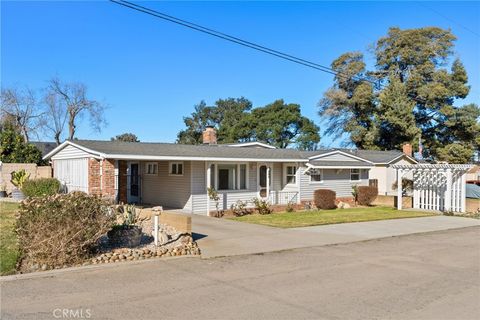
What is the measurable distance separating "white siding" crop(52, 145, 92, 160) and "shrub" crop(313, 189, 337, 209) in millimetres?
12306

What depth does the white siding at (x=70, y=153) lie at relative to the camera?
58.9 feet

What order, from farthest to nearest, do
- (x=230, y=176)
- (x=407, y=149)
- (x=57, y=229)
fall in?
(x=407, y=149) → (x=230, y=176) → (x=57, y=229)

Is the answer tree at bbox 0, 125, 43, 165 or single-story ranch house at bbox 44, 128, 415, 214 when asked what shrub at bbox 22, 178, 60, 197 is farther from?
tree at bbox 0, 125, 43, 165

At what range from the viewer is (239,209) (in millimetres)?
20094

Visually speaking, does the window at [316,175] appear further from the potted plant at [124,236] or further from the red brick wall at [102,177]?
the potted plant at [124,236]

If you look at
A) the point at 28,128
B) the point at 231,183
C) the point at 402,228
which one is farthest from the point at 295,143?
the point at 402,228

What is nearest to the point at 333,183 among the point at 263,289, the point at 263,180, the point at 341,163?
the point at 341,163

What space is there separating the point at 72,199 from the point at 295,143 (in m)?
55.9

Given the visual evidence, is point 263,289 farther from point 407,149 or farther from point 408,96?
point 408,96

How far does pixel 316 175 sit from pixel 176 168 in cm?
859

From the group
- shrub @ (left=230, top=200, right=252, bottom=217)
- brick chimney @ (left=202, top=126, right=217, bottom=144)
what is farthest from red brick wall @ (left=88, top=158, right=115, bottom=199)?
brick chimney @ (left=202, top=126, right=217, bottom=144)

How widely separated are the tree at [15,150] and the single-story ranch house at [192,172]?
8.24 meters

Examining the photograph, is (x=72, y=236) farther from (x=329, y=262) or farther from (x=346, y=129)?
(x=346, y=129)

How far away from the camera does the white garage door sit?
17.9m
